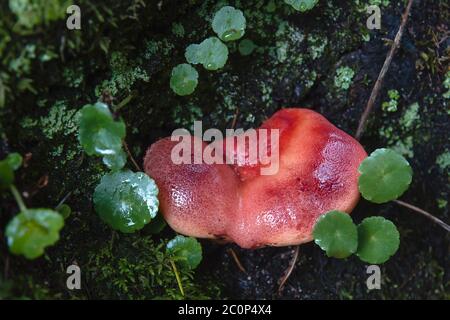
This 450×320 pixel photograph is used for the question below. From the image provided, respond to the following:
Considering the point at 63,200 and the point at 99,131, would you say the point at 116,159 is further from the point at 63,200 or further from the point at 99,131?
the point at 63,200

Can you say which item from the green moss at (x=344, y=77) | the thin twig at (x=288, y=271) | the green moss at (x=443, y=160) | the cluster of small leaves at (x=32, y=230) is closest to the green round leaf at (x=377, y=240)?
the thin twig at (x=288, y=271)

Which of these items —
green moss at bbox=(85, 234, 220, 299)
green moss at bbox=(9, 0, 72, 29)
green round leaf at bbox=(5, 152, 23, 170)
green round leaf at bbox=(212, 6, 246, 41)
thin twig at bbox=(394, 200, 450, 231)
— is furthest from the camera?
thin twig at bbox=(394, 200, 450, 231)

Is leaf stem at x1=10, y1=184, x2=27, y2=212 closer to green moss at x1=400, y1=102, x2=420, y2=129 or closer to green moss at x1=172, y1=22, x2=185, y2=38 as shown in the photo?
green moss at x1=172, y1=22, x2=185, y2=38

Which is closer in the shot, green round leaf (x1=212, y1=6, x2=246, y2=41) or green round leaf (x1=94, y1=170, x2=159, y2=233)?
green round leaf (x1=94, y1=170, x2=159, y2=233)

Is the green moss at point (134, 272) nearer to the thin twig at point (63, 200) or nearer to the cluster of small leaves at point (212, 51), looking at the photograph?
the thin twig at point (63, 200)

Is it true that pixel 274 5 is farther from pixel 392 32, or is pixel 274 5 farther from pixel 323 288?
pixel 323 288

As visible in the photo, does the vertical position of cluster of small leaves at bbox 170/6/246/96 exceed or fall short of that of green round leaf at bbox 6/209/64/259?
it exceeds it

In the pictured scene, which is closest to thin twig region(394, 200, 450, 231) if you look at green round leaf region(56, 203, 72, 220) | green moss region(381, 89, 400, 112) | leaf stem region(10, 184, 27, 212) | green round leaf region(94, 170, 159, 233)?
green moss region(381, 89, 400, 112)

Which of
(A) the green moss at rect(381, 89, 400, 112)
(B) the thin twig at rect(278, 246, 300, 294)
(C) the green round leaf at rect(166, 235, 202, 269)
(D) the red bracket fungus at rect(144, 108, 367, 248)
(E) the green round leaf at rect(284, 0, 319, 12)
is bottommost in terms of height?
(B) the thin twig at rect(278, 246, 300, 294)

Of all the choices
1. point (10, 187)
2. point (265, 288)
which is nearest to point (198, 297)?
point (265, 288)
